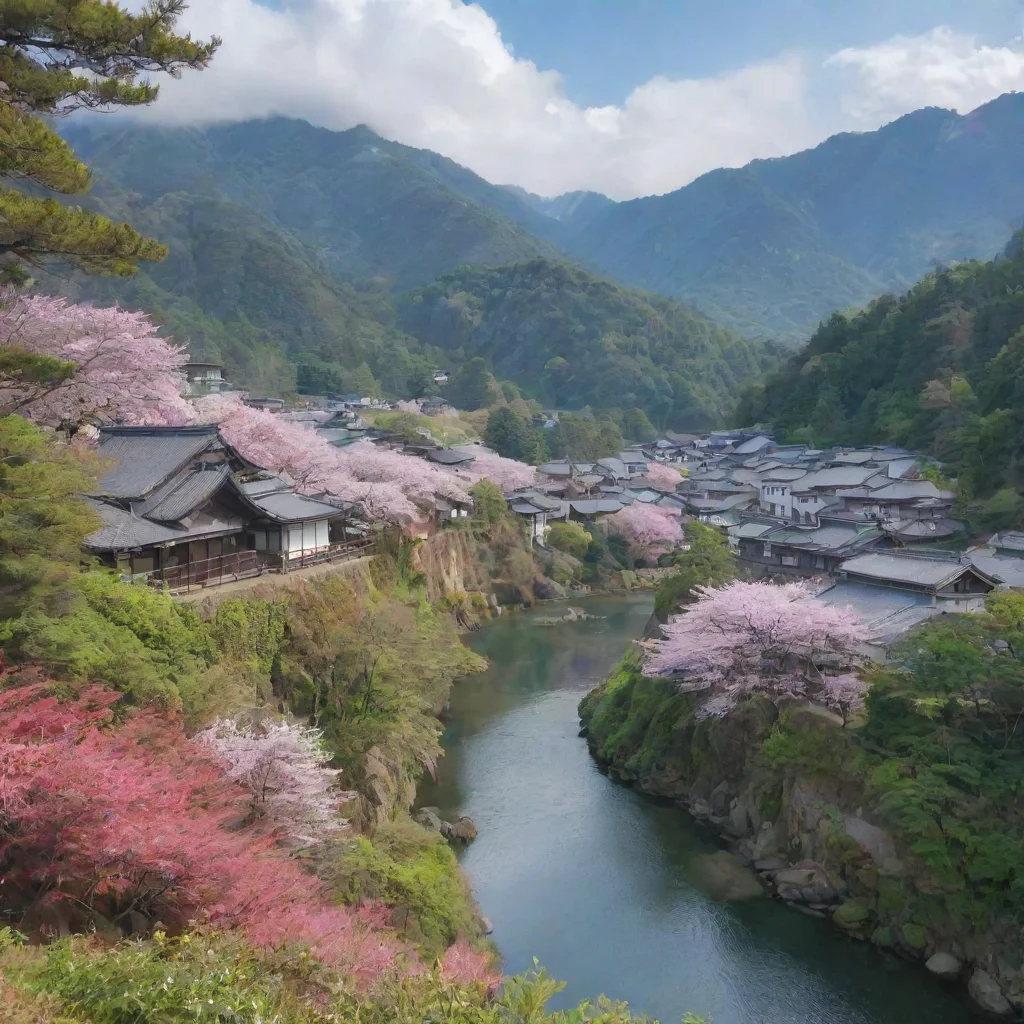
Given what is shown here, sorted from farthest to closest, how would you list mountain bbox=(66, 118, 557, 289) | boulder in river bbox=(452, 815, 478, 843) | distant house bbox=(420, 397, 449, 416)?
mountain bbox=(66, 118, 557, 289) → distant house bbox=(420, 397, 449, 416) → boulder in river bbox=(452, 815, 478, 843)

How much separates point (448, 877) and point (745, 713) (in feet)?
27.9

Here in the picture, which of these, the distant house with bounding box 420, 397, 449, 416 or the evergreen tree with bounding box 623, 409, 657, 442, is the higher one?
the distant house with bounding box 420, 397, 449, 416

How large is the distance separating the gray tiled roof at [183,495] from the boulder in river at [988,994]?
1646 centimetres

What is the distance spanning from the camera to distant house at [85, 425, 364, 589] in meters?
→ 15.9

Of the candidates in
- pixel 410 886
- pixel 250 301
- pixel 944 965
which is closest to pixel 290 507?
pixel 410 886

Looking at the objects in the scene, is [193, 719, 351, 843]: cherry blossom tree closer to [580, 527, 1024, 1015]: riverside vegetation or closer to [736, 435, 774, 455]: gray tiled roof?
[580, 527, 1024, 1015]: riverside vegetation

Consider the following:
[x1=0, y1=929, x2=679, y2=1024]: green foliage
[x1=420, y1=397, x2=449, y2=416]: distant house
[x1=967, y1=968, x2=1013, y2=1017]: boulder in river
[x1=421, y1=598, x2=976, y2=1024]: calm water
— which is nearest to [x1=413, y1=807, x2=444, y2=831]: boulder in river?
[x1=421, y1=598, x2=976, y2=1024]: calm water

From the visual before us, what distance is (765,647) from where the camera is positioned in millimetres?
18844

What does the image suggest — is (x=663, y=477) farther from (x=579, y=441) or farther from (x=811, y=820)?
(x=811, y=820)

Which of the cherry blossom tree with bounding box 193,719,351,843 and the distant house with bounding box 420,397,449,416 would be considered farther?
the distant house with bounding box 420,397,449,416

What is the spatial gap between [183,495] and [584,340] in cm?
8883

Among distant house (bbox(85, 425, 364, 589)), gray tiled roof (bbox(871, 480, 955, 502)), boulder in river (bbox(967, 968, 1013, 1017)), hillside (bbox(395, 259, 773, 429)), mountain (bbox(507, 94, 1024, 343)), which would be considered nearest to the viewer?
boulder in river (bbox(967, 968, 1013, 1017))

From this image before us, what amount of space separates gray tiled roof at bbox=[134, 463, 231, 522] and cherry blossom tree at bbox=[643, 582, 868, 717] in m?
11.5

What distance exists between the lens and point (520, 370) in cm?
10388
